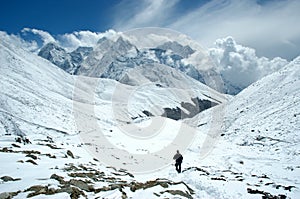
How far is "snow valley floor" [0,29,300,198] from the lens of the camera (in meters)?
15.7

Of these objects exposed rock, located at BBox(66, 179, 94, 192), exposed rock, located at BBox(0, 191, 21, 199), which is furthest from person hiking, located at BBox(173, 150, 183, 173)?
exposed rock, located at BBox(0, 191, 21, 199)

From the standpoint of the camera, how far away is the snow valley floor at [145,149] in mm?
15703

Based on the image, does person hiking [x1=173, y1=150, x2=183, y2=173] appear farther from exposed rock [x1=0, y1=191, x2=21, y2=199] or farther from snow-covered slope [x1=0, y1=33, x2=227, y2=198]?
exposed rock [x1=0, y1=191, x2=21, y2=199]

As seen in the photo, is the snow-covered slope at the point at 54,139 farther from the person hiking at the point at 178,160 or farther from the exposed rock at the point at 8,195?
the person hiking at the point at 178,160

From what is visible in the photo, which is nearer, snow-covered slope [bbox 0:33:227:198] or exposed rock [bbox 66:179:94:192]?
snow-covered slope [bbox 0:33:227:198]

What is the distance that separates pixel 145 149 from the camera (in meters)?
34.0

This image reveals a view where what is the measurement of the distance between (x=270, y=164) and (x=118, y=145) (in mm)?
17296

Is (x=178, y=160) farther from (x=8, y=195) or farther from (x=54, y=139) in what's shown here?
(x=54, y=139)

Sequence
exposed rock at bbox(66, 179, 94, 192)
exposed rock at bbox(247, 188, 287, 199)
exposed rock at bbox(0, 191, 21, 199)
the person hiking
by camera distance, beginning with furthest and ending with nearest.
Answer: the person hiking, exposed rock at bbox(247, 188, 287, 199), exposed rock at bbox(66, 179, 94, 192), exposed rock at bbox(0, 191, 21, 199)

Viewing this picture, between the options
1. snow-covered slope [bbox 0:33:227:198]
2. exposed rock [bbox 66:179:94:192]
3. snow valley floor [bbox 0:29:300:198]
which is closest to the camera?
snow-covered slope [bbox 0:33:227:198]

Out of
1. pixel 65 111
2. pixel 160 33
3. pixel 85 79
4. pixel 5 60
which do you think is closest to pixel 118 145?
pixel 160 33

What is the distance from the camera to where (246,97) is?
3199 inches

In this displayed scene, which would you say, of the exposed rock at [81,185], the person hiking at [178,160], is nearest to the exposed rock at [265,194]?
the person hiking at [178,160]

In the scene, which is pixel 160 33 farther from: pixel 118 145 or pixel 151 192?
pixel 151 192
